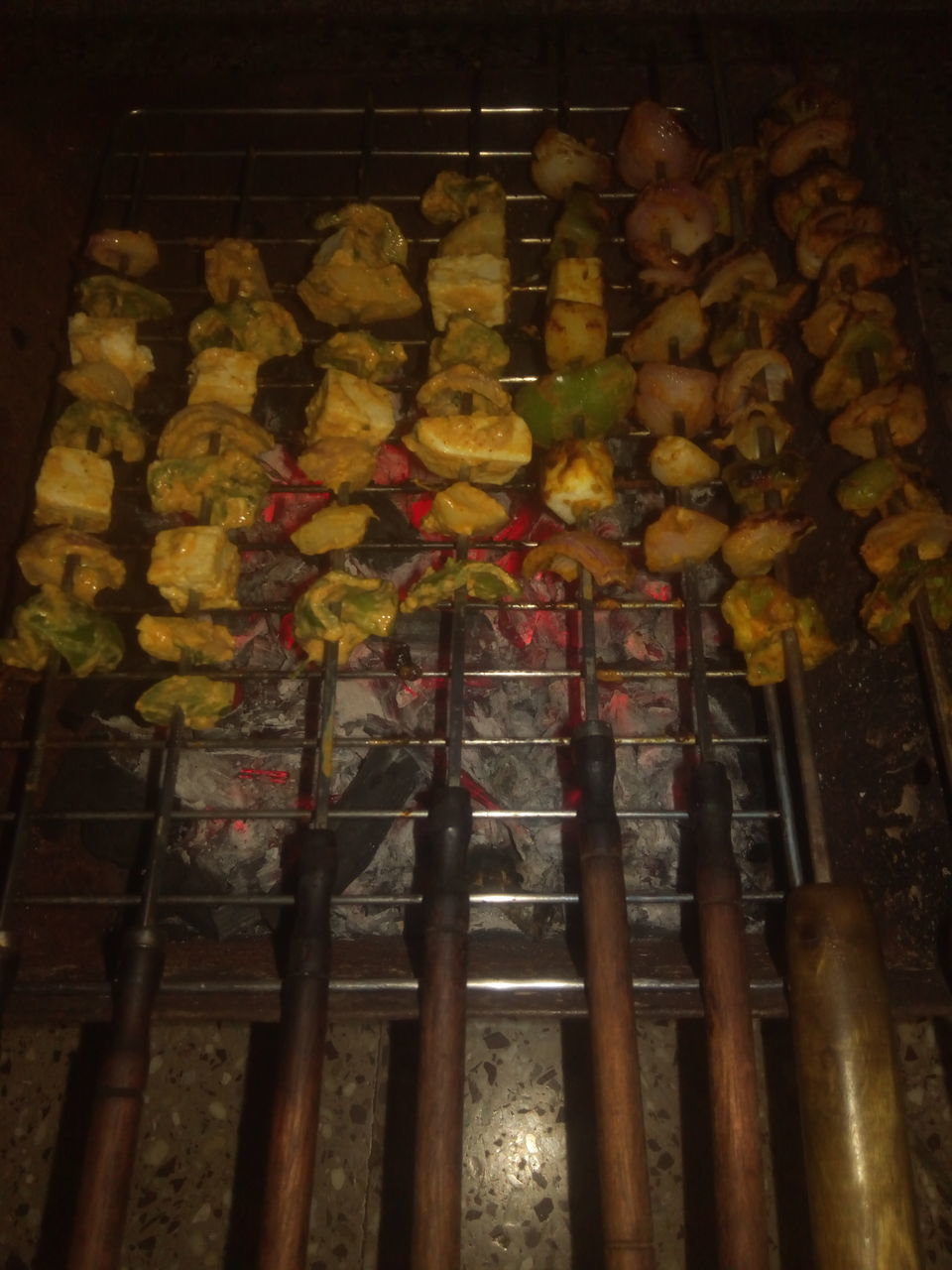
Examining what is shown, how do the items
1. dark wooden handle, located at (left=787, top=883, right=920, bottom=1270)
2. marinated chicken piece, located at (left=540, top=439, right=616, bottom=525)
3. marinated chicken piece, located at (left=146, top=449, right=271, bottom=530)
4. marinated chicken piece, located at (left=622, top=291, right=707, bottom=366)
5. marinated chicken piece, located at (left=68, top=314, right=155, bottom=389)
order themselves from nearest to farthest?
dark wooden handle, located at (left=787, top=883, right=920, bottom=1270) < marinated chicken piece, located at (left=540, top=439, right=616, bottom=525) < marinated chicken piece, located at (left=146, top=449, right=271, bottom=530) < marinated chicken piece, located at (left=622, top=291, right=707, bottom=366) < marinated chicken piece, located at (left=68, top=314, right=155, bottom=389)

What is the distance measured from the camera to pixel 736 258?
227 cm

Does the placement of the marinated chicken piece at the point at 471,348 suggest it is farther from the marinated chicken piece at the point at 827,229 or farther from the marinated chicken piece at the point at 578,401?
the marinated chicken piece at the point at 827,229

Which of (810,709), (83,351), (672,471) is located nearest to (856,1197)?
(810,709)

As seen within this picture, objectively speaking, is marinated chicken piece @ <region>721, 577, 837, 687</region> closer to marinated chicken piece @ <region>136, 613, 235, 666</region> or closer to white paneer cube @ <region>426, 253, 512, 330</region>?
white paneer cube @ <region>426, 253, 512, 330</region>

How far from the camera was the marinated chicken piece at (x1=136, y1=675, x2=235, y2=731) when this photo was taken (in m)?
1.96

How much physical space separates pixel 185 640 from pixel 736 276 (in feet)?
5.68

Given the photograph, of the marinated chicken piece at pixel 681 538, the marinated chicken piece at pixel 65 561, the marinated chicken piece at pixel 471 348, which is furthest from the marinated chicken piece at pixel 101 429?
the marinated chicken piece at pixel 681 538

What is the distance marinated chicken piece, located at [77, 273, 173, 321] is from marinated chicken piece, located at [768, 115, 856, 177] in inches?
73.6

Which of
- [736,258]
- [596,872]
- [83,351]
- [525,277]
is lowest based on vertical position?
[596,872]

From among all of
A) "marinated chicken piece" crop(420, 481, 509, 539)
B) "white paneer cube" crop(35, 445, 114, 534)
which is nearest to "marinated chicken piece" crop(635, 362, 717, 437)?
"marinated chicken piece" crop(420, 481, 509, 539)

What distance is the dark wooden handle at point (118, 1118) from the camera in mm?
1415

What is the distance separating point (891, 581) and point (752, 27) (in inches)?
79.0

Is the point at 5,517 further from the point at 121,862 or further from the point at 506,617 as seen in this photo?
the point at 506,617

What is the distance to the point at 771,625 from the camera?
1.94m
